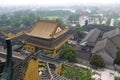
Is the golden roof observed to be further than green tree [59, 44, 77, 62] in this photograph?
Yes

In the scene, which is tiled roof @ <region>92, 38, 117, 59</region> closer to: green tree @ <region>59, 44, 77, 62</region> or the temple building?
green tree @ <region>59, 44, 77, 62</region>

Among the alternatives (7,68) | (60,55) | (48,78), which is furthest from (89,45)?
(7,68)

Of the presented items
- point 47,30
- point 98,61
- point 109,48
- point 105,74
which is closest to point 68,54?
point 98,61

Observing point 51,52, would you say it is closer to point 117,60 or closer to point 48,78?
point 117,60

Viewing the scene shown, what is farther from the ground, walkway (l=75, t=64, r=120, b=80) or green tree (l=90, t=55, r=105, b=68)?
green tree (l=90, t=55, r=105, b=68)

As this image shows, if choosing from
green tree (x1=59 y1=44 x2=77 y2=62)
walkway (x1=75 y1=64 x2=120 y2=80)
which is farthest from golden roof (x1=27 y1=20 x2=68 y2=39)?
walkway (x1=75 y1=64 x2=120 y2=80)

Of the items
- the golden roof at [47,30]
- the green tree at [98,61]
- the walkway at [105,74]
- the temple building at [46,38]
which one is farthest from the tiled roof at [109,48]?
the golden roof at [47,30]

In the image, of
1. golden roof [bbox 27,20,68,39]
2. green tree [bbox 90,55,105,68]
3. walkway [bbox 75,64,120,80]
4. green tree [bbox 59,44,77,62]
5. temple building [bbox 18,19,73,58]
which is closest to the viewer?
walkway [bbox 75,64,120,80]

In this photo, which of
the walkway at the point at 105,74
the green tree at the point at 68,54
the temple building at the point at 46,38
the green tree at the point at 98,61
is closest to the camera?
the walkway at the point at 105,74

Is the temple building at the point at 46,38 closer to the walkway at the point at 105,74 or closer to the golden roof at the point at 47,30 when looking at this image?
the golden roof at the point at 47,30
